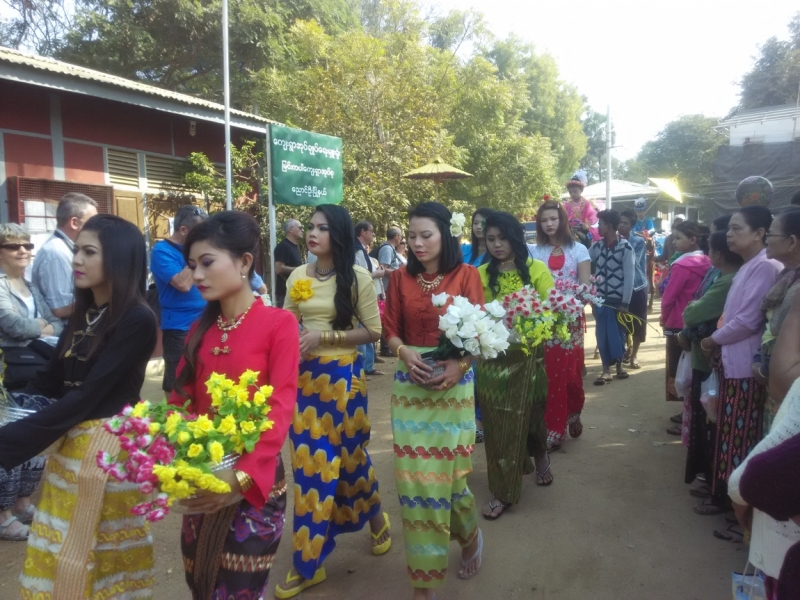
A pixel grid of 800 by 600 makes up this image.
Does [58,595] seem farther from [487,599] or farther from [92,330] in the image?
[487,599]

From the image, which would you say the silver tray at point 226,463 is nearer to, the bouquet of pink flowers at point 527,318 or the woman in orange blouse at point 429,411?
the woman in orange blouse at point 429,411

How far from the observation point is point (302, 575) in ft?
10.3

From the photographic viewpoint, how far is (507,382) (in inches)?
154

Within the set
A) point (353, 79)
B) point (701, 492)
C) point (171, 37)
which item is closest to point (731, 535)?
point (701, 492)

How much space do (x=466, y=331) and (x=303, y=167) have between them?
572 centimetres

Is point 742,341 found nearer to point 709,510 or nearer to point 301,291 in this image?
point 709,510

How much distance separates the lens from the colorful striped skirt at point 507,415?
154 inches

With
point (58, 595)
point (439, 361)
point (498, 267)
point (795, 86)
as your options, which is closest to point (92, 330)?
point (58, 595)

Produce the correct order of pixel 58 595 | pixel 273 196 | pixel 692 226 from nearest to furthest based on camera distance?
pixel 58 595, pixel 692 226, pixel 273 196

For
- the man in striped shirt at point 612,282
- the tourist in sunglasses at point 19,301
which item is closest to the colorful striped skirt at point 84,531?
the tourist in sunglasses at point 19,301

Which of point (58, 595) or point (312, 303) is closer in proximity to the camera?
point (58, 595)

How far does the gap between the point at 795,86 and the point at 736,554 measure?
35.6 meters

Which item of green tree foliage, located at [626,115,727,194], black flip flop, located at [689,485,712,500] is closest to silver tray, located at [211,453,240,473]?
black flip flop, located at [689,485,712,500]

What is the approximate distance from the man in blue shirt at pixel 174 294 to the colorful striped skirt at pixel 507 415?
2.24 m
